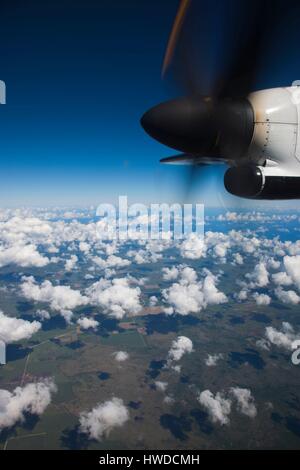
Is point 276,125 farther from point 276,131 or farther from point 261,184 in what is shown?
point 261,184

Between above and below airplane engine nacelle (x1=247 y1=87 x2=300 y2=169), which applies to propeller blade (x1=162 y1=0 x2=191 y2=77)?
above

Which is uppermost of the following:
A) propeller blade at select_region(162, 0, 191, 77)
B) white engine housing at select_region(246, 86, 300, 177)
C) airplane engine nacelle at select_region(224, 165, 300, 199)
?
propeller blade at select_region(162, 0, 191, 77)

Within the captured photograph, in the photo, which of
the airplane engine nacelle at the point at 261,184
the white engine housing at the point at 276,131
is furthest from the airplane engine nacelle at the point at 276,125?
the airplane engine nacelle at the point at 261,184

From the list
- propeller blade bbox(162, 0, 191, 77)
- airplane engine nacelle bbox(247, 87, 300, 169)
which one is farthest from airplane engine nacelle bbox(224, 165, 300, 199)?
propeller blade bbox(162, 0, 191, 77)

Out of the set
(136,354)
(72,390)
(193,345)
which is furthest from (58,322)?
(193,345)

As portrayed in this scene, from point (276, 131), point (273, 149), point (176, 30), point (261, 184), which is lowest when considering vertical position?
point (261, 184)

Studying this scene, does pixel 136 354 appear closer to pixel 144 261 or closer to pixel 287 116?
pixel 287 116

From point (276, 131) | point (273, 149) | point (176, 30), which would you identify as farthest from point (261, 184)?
point (176, 30)

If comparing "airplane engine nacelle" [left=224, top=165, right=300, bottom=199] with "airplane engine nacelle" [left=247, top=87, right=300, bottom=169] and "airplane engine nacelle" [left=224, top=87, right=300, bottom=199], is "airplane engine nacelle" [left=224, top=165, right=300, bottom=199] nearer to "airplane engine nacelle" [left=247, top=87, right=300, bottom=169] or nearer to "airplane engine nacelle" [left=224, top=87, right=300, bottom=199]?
"airplane engine nacelle" [left=224, top=87, right=300, bottom=199]
